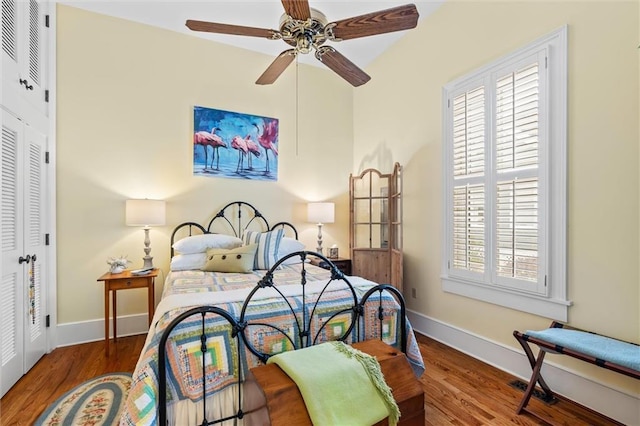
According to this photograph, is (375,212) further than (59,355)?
Yes

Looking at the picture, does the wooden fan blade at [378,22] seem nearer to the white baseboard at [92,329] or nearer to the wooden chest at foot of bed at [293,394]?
the wooden chest at foot of bed at [293,394]

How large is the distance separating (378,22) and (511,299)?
229cm

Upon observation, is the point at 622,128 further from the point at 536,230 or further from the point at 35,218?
the point at 35,218

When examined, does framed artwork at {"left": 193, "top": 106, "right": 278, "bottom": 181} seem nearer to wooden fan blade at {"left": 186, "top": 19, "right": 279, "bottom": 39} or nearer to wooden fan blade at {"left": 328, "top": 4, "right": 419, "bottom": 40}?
wooden fan blade at {"left": 186, "top": 19, "right": 279, "bottom": 39}

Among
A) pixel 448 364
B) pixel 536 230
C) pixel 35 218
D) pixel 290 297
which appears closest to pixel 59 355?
pixel 35 218

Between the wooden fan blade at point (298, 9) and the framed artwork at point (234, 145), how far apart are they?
2025 mm

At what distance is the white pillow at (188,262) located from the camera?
304 cm

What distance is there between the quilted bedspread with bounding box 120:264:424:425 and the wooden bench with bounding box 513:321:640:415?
0.73m

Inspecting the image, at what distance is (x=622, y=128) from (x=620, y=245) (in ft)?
2.35

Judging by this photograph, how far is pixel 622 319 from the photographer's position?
1.91 metres

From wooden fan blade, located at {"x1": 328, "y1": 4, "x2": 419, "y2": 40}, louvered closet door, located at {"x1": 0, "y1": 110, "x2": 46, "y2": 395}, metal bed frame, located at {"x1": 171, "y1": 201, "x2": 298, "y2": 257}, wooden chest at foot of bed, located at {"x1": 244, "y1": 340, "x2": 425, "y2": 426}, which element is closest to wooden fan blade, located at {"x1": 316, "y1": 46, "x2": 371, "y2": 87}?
wooden fan blade, located at {"x1": 328, "y1": 4, "x2": 419, "y2": 40}

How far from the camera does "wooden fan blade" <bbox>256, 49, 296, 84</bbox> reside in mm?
2459

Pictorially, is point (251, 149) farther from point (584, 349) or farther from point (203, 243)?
point (584, 349)

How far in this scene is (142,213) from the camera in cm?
305
